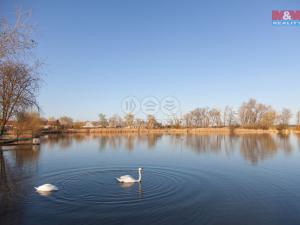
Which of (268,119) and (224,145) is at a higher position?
(268,119)

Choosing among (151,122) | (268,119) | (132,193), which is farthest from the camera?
(151,122)

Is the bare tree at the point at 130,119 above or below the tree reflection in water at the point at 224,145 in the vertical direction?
above

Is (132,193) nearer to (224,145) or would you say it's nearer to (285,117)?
(224,145)

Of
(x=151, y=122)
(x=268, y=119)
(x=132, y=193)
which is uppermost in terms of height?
(x=268, y=119)

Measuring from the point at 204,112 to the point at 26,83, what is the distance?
76.4 m

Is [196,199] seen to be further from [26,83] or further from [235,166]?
[26,83]

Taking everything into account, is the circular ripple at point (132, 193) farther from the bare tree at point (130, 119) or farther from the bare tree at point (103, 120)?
the bare tree at point (103, 120)

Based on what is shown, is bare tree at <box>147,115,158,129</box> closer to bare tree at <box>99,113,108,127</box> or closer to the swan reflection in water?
bare tree at <box>99,113,108,127</box>

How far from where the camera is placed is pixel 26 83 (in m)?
11.4

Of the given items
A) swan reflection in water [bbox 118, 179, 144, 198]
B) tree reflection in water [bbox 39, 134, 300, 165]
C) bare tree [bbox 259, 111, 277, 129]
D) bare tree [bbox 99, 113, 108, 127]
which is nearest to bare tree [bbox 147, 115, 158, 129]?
bare tree [bbox 99, 113, 108, 127]

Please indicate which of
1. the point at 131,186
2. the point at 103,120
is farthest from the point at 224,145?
the point at 103,120

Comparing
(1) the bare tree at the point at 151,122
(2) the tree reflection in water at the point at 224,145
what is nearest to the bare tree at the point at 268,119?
(2) the tree reflection in water at the point at 224,145

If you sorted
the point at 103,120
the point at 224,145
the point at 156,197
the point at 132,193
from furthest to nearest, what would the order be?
the point at 103,120, the point at 224,145, the point at 132,193, the point at 156,197

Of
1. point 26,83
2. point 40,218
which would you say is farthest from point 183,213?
point 26,83
